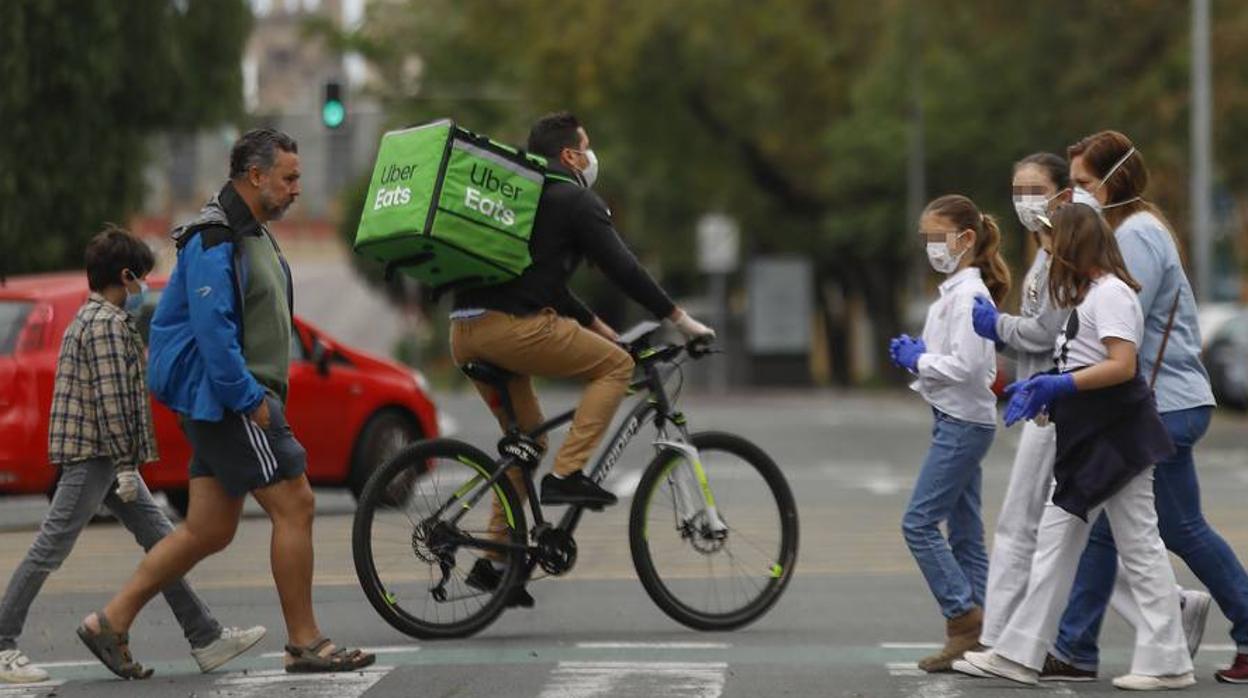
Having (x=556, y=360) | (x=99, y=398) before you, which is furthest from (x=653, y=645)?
(x=99, y=398)

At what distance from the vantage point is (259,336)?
834 cm

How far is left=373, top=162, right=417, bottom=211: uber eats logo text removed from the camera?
8945 mm

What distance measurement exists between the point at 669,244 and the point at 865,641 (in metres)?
49.1

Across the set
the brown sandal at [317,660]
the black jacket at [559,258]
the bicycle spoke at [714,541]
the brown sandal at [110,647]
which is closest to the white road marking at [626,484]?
the bicycle spoke at [714,541]

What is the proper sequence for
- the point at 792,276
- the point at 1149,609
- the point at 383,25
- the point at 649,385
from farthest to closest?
1. the point at 383,25
2. the point at 792,276
3. the point at 649,385
4. the point at 1149,609

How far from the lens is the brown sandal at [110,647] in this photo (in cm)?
840

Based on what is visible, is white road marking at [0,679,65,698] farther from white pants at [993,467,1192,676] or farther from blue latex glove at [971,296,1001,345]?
blue latex glove at [971,296,1001,345]

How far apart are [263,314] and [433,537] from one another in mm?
1236

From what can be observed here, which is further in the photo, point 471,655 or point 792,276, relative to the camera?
point 792,276

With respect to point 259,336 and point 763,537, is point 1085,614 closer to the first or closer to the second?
point 763,537

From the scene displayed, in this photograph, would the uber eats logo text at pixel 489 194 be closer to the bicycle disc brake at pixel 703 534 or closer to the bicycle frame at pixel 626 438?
the bicycle frame at pixel 626 438

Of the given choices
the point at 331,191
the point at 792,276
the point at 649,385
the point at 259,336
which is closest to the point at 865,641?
the point at 649,385

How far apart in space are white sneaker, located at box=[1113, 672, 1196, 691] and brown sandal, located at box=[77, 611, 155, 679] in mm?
3194

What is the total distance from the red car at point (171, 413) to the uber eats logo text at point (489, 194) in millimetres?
4911
